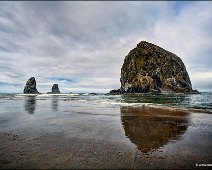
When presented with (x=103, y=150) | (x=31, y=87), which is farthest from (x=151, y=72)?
(x=103, y=150)

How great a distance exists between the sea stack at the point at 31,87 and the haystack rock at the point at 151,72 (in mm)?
87162

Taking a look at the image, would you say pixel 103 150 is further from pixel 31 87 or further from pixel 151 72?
pixel 31 87

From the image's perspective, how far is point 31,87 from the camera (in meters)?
188

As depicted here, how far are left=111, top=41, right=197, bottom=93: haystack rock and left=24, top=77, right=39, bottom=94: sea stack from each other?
8716cm

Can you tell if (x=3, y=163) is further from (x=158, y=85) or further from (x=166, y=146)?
(x=158, y=85)

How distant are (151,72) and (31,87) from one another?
11199 cm

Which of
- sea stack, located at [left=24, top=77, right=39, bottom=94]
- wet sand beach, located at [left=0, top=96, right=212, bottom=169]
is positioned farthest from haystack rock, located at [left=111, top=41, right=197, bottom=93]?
wet sand beach, located at [left=0, top=96, right=212, bottom=169]

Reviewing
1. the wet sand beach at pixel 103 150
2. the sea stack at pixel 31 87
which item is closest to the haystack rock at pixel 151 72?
the sea stack at pixel 31 87

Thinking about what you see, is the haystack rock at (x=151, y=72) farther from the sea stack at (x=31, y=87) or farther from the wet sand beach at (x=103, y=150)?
the wet sand beach at (x=103, y=150)

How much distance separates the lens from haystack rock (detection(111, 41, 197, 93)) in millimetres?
129750

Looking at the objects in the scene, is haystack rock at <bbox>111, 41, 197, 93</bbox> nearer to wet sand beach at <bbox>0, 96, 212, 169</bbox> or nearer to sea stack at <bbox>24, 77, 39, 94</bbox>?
sea stack at <bbox>24, 77, 39, 94</bbox>

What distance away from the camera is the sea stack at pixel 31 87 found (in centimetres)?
18536

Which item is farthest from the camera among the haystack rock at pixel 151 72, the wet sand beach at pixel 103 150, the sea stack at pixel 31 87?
the sea stack at pixel 31 87

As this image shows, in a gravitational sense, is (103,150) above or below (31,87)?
below
